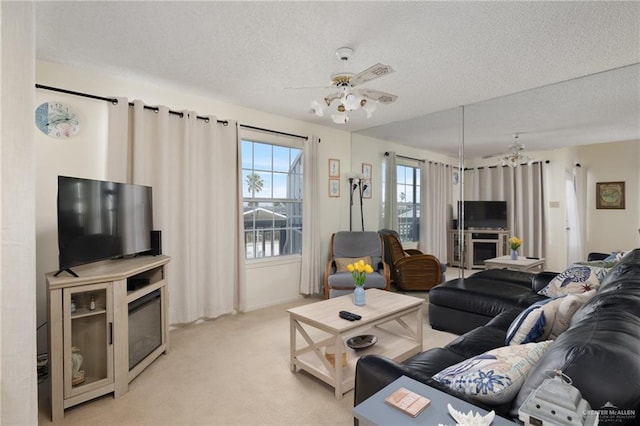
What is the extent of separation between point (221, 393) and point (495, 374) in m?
1.82

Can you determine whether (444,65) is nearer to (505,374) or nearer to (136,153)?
(505,374)

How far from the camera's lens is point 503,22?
2068 mm

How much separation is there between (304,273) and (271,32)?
3.09 meters

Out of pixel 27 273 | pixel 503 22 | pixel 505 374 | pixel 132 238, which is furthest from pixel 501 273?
pixel 27 273

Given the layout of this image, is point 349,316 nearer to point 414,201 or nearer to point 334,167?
point 414,201

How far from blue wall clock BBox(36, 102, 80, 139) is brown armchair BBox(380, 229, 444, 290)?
3930 mm

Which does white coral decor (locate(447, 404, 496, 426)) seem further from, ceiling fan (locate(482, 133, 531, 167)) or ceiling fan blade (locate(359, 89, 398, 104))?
ceiling fan (locate(482, 133, 531, 167))

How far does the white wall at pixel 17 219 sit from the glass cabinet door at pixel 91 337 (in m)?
0.60

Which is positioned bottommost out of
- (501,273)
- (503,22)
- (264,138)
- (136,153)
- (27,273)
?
(501,273)

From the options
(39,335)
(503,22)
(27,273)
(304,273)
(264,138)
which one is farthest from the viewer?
(304,273)

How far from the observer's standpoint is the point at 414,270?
13.9 feet

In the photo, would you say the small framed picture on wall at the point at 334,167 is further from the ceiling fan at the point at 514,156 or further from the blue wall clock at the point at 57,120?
the blue wall clock at the point at 57,120

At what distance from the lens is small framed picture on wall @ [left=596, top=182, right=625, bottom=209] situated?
9.43ft

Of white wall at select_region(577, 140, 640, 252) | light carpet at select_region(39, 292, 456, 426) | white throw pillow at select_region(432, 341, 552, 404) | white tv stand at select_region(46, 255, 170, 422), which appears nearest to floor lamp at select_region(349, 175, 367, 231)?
light carpet at select_region(39, 292, 456, 426)
